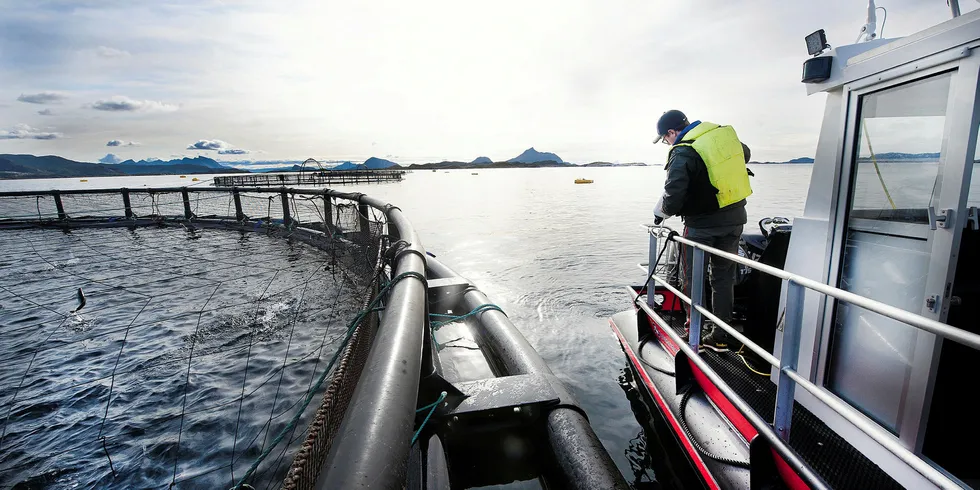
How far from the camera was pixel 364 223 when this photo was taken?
8328 mm

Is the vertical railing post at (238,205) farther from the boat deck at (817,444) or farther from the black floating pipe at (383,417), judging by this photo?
the boat deck at (817,444)

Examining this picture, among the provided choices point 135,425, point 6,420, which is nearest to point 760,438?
point 135,425

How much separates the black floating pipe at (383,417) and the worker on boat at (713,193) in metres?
3.12

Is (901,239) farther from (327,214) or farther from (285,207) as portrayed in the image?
(285,207)

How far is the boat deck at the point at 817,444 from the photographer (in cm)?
242

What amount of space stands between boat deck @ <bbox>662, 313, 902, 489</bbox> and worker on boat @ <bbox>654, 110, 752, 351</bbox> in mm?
684

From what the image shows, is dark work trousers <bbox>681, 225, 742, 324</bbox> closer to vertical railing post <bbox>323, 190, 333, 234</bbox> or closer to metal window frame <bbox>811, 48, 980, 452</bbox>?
metal window frame <bbox>811, 48, 980, 452</bbox>

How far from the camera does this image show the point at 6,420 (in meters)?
4.36

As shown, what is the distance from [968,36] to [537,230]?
63.9ft

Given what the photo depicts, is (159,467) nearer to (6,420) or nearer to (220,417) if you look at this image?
(220,417)

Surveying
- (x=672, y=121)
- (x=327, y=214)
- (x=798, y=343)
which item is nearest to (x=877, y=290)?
(x=798, y=343)

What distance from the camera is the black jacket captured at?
4.25 metres

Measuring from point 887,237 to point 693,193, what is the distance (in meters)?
1.80

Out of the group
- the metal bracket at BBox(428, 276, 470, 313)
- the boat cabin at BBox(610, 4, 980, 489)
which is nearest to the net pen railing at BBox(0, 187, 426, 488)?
the metal bracket at BBox(428, 276, 470, 313)
